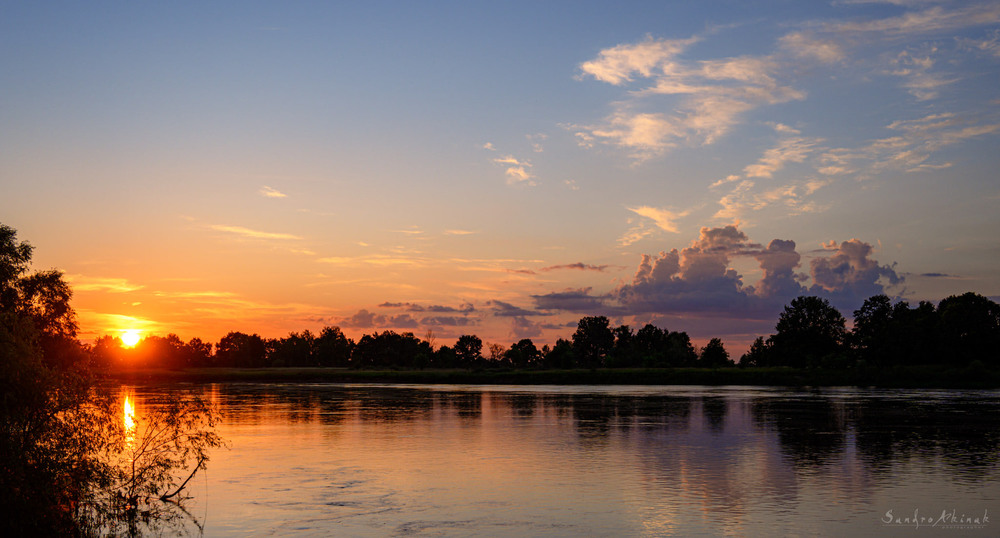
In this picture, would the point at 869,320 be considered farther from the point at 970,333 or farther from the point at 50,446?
the point at 50,446

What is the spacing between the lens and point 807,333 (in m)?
192

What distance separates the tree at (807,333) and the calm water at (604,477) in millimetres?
129137

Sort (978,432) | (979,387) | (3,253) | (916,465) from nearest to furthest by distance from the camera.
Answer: (916,465) → (978,432) → (3,253) → (979,387)

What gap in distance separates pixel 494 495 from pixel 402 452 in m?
14.4

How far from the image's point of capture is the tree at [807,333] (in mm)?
190500

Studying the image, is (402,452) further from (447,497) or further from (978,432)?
(978,432)

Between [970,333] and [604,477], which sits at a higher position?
[970,333]

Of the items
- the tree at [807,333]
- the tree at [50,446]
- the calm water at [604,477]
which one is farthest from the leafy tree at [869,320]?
the tree at [50,446]

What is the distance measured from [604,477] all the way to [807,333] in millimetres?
173744

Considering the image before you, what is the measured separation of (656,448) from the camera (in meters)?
46.2

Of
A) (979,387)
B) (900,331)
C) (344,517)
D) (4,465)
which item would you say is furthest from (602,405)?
(900,331)

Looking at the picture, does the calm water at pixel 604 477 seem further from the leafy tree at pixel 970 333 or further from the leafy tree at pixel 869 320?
the leafy tree at pixel 869 320

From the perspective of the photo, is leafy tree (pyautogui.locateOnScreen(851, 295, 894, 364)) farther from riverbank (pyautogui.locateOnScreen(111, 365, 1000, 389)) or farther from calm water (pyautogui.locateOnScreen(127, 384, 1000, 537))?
calm water (pyautogui.locateOnScreen(127, 384, 1000, 537))

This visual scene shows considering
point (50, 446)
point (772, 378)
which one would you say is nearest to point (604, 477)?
point (50, 446)
